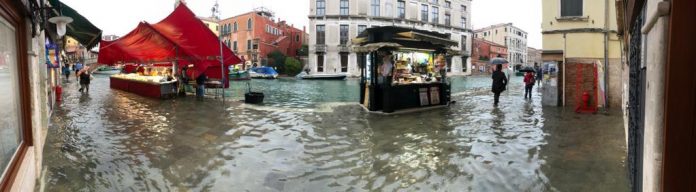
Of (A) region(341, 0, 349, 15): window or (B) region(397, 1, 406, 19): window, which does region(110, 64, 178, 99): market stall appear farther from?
(B) region(397, 1, 406, 19): window

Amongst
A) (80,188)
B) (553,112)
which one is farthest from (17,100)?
(553,112)

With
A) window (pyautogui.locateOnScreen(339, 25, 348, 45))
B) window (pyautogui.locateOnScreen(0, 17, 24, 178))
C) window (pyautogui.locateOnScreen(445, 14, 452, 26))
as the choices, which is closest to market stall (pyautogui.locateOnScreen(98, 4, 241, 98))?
window (pyautogui.locateOnScreen(0, 17, 24, 178))

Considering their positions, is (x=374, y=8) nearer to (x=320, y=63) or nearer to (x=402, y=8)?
(x=402, y=8)

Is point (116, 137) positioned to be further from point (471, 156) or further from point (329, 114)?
point (471, 156)

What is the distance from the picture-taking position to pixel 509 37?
88.4m

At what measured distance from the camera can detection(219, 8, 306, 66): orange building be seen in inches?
2076

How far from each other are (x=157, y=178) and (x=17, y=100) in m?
1.84

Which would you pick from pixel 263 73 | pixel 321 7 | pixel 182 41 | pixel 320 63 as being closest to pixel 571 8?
pixel 182 41

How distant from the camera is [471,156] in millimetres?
6781

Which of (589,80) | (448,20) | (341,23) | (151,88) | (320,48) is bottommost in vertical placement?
(151,88)

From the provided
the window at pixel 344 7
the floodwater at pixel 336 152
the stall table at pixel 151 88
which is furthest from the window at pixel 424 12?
the floodwater at pixel 336 152

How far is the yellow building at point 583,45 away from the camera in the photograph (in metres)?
12.9

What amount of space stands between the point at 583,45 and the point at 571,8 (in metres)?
1.25

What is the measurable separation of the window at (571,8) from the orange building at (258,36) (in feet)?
137
